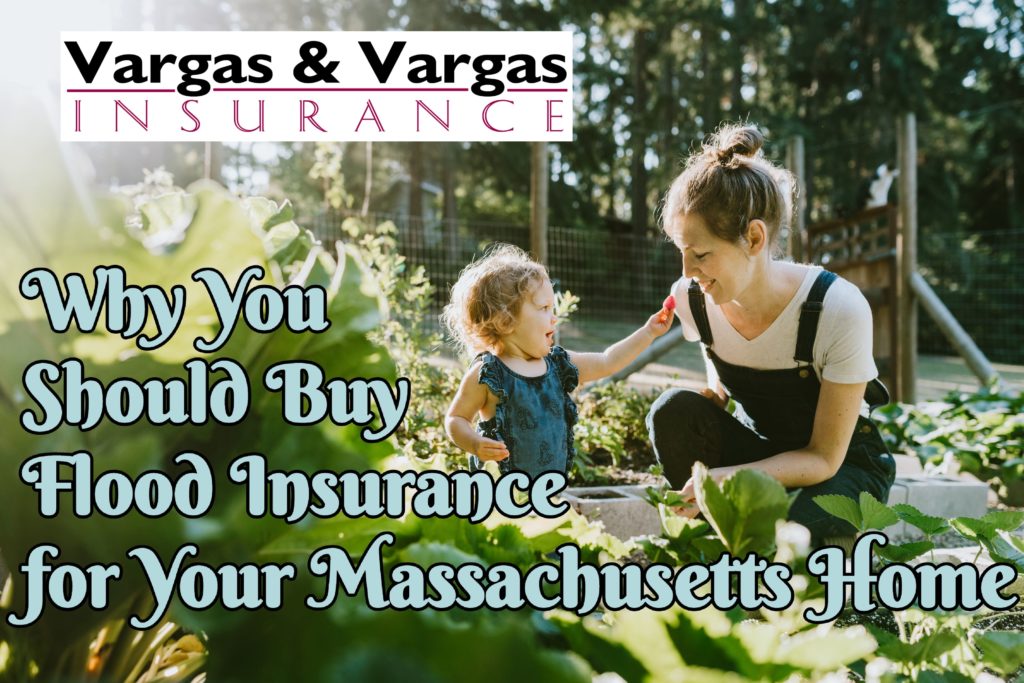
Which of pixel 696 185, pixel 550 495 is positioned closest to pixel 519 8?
pixel 696 185

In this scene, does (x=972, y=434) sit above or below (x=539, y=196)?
below

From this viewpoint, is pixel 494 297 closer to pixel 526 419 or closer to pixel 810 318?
pixel 526 419

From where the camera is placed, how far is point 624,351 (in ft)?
9.16

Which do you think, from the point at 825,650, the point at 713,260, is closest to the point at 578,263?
the point at 713,260

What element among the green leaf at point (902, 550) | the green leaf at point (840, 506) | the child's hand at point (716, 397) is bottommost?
the child's hand at point (716, 397)

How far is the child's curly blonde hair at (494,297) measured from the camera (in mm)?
2809

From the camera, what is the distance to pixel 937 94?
1864 cm

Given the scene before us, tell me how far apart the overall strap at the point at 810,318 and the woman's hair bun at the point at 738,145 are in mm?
374

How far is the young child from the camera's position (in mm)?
2688

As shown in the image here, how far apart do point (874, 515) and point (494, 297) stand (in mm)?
2219

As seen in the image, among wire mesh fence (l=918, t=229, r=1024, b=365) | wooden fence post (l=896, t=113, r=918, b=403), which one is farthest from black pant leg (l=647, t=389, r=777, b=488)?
wire mesh fence (l=918, t=229, r=1024, b=365)

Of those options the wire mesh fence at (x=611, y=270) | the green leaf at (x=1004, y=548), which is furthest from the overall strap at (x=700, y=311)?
the green leaf at (x=1004, y=548)

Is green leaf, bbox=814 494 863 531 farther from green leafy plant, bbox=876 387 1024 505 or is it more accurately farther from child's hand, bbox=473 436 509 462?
green leafy plant, bbox=876 387 1024 505

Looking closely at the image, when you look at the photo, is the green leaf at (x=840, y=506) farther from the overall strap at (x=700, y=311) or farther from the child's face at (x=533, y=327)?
the child's face at (x=533, y=327)
